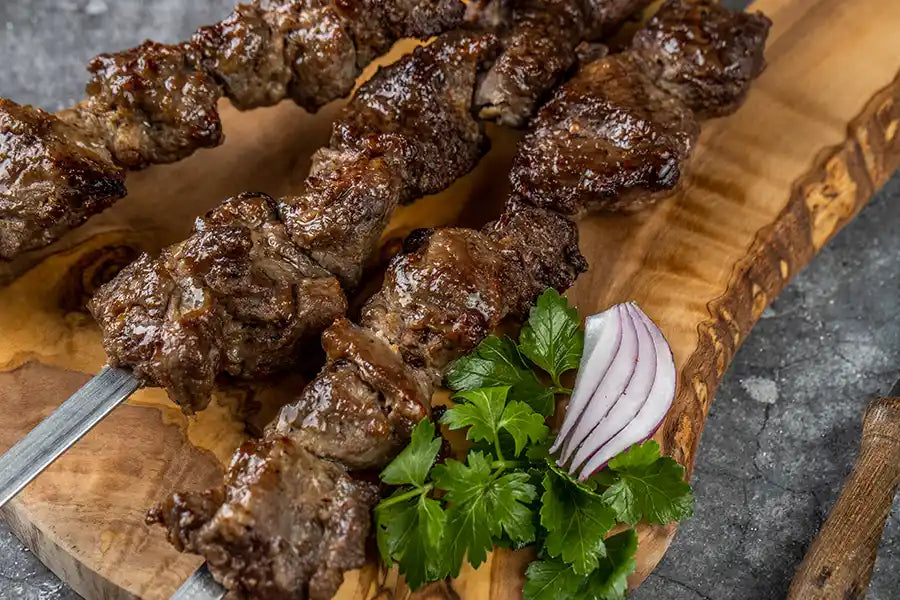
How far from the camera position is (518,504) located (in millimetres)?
3289

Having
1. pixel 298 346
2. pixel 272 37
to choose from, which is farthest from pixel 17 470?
pixel 272 37

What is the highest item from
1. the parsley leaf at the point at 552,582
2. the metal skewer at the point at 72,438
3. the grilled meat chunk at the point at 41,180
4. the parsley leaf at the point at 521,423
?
the grilled meat chunk at the point at 41,180

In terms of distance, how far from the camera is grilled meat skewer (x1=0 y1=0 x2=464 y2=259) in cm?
356

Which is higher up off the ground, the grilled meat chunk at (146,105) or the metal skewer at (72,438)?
the grilled meat chunk at (146,105)

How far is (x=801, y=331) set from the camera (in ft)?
15.3

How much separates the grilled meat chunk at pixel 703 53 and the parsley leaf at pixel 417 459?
6.14 ft

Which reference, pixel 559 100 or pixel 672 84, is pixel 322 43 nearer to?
pixel 559 100

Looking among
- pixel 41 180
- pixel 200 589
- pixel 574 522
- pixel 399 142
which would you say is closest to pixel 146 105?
pixel 41 180

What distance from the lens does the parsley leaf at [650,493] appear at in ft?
11.1

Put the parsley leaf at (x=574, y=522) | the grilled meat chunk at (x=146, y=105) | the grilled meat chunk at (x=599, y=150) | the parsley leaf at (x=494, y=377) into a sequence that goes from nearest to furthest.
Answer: the parsley leaf at (x=574, y=522)
the parsley leaf at (x=494, y=377)
the grilled meat chunk at (x=146, y=105)
the grilled meat chunk at (x=599, y=150)

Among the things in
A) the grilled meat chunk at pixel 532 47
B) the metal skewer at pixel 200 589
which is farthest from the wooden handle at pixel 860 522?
the metal skewer at pixel 200 589

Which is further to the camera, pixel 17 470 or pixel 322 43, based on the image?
pixel 322 43

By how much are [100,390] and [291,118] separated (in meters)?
1.70

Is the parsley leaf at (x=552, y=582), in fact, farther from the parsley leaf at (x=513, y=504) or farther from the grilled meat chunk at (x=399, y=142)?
the grilled meat chunk at (x=399, y=142)
